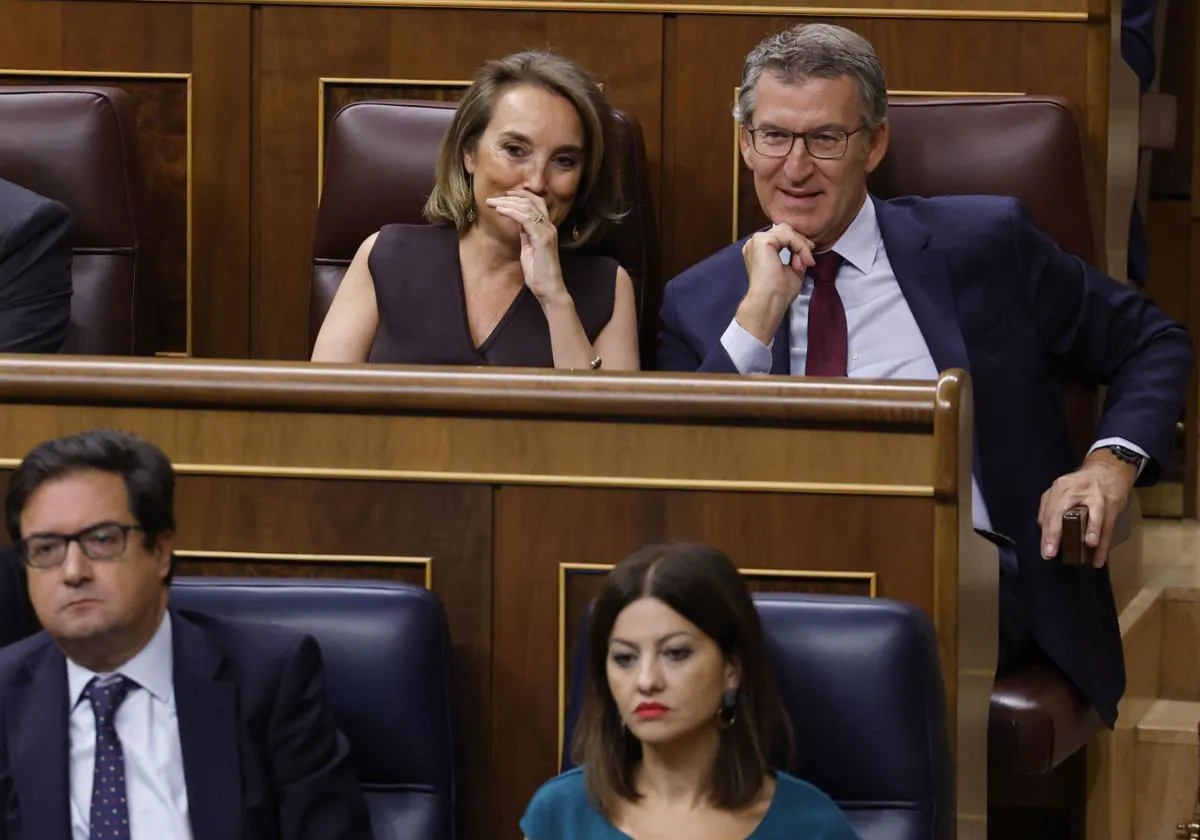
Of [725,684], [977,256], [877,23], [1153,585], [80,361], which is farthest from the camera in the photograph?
[1153,585]

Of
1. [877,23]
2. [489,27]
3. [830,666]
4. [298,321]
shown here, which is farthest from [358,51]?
[830,666]

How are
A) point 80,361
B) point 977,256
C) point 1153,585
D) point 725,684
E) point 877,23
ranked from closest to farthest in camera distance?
point 725,684, point 80,361, point 977,256, point 877,23, point 1153,585

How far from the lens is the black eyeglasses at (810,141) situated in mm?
1247

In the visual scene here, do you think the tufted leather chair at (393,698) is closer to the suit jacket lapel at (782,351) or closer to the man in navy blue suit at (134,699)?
the man in navy blue suit at (134,699)

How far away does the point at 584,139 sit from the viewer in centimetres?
132

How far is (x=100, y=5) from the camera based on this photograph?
1.50 metres

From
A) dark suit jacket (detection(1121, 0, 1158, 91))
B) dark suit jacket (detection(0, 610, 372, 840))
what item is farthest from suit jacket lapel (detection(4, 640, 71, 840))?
dark suit jacket (detection(1121, 0, 1158, 91))

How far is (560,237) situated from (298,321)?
0.26 meters

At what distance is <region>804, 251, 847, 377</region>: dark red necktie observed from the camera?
1.24 m

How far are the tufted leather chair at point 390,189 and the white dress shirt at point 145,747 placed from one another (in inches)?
20.4

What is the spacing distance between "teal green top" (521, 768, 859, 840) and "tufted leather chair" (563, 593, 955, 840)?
3 centimetres

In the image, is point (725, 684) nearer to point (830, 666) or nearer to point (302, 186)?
point (830, 666)

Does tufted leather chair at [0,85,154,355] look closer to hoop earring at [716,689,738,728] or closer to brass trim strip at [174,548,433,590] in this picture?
brass trim strip at [174,548,433,590]

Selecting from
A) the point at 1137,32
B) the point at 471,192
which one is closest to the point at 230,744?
the point at 471,192
